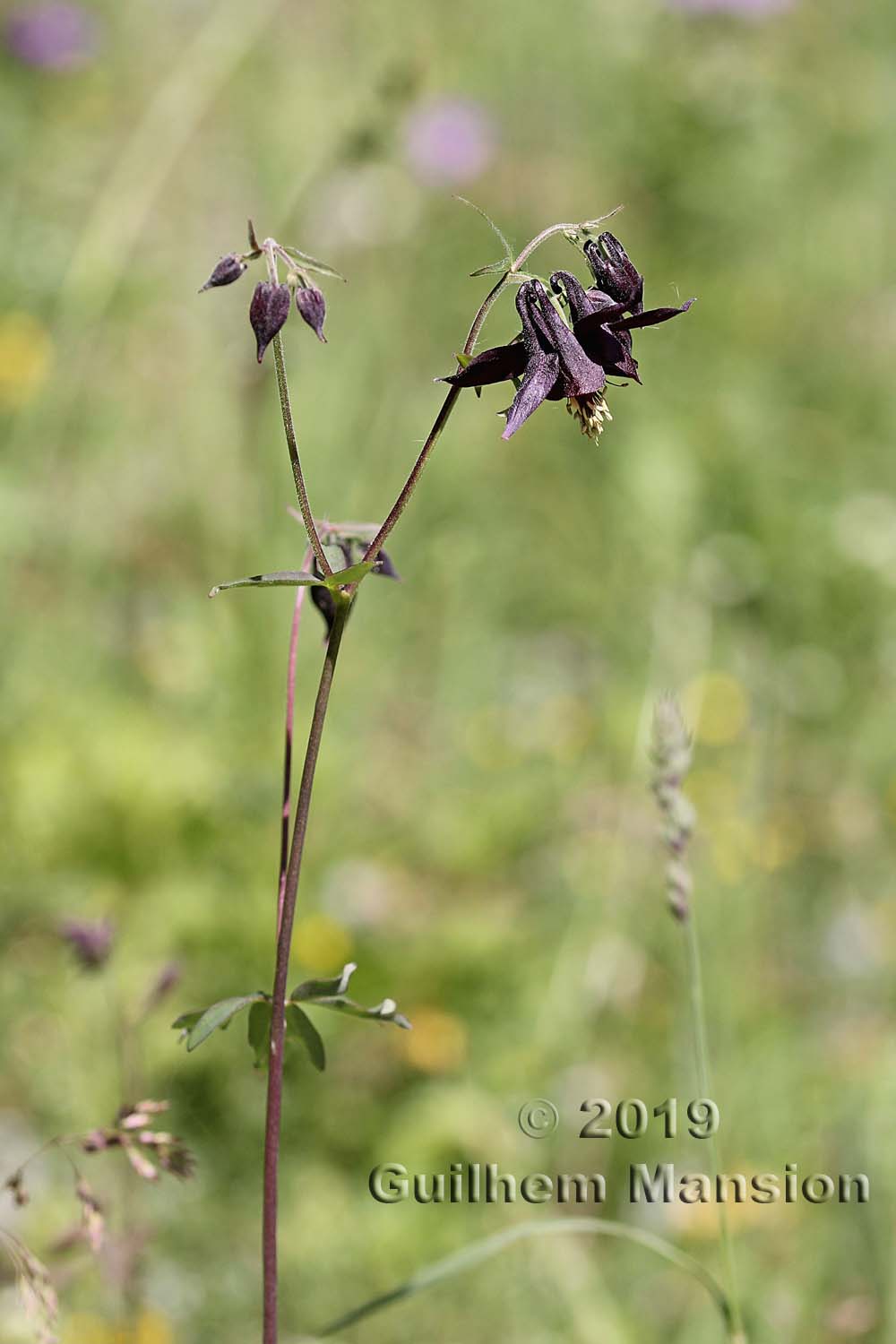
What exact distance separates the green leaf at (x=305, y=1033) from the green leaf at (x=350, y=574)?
39cm

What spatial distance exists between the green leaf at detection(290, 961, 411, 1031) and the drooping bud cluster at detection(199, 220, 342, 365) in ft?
1.72

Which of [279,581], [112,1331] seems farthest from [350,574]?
[112,1331]

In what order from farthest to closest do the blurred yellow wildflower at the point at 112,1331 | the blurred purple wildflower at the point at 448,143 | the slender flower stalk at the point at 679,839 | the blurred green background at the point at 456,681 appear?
the blurred purple wildflower at the point at 448,143, the blurred green background at the point at 456,681, the blurred yellow wildflower at the point at 112,1331, the slender flower stalk at the point at 679,839

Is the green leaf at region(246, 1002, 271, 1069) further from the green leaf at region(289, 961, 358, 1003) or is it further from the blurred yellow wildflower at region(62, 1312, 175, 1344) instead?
the blurred yellow wildflower at region(62, 1312, 175, 1344)

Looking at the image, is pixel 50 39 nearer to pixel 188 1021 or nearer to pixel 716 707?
pixel 716 707

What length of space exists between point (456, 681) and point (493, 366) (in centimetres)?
288

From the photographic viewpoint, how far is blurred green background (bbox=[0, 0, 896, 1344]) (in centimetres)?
237

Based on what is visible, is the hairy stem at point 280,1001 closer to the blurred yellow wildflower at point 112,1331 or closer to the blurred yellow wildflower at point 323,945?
the blurred yellow wildflower at point 112,1331

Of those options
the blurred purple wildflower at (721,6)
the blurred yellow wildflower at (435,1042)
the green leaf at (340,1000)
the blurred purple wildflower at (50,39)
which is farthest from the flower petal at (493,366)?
the blurred purple wildflower at (50,39)

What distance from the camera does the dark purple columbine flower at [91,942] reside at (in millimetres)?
1819

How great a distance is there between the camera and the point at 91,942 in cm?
182

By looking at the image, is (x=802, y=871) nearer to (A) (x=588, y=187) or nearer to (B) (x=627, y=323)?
(B) (x=627, y=323)

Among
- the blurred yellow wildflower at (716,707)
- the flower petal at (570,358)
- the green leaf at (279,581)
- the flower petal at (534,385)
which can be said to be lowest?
the green leaf at (279,581)

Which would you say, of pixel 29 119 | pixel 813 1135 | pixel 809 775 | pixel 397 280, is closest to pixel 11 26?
pixel 29 119
